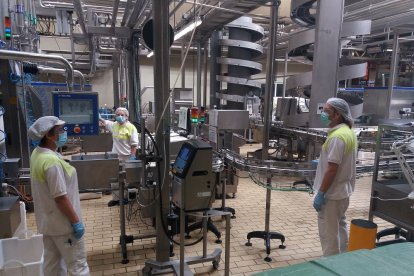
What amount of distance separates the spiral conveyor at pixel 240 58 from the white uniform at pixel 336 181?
2938 millimetres

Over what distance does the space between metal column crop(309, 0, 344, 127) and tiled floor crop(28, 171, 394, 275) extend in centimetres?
121

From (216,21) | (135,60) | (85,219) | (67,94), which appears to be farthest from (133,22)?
(85,219)

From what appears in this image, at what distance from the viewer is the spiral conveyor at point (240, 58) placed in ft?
15.7

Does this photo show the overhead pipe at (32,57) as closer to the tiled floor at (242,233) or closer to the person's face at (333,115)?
the tiled floor at (242,233)

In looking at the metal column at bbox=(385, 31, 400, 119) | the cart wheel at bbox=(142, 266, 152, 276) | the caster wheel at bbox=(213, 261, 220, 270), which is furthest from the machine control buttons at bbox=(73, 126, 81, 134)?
the metal column at bbox=(385, 31, 400, 119)

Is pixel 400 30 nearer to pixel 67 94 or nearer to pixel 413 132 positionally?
pixel 413 132

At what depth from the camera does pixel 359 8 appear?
4637 mm

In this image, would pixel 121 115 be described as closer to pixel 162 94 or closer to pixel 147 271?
pixel 162 94

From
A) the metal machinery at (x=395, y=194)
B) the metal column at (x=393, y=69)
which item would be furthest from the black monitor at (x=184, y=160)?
the metal column at (x=393, y=69)

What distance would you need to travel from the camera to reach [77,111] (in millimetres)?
2637

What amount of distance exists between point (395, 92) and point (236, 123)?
14.1 feet

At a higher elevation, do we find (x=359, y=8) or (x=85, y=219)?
(x=359, y=8)

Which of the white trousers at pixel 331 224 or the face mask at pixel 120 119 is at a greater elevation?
the face mask at pixel 120 119

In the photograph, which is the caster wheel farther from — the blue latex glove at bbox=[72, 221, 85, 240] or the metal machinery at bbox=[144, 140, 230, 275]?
the blue latex glove at bbox=[72, 221, 85, 240]
